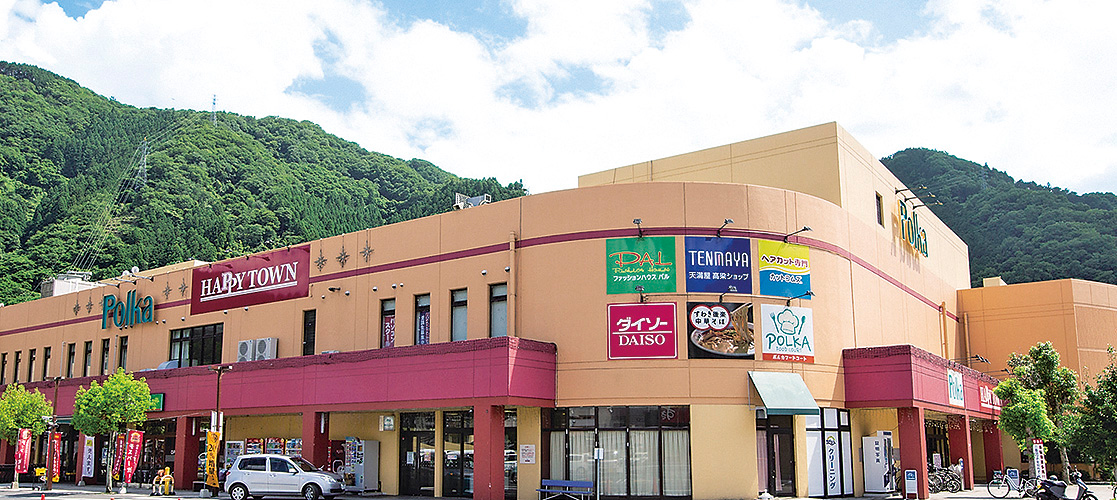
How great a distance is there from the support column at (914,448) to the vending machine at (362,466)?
18.2 m

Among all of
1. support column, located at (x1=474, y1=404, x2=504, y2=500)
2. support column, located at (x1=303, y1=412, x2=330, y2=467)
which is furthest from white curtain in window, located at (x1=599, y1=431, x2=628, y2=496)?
support column, located at (x1=303, y1=412, x2=330, y2=467)

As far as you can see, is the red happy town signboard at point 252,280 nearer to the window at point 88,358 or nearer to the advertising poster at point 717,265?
the window at point 88,358

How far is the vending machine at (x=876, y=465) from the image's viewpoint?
30328mm

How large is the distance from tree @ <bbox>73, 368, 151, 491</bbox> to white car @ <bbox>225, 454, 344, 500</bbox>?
27.2 ft

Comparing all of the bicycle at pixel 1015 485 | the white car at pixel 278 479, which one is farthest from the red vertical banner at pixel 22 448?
the bicycle at pixel 1015 485

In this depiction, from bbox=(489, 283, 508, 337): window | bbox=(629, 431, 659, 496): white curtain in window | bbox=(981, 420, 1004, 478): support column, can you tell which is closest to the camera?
bbox=(629, 431, 659, 496): white curtain in window

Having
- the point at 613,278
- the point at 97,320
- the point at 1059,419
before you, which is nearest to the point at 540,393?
the point at 613,278

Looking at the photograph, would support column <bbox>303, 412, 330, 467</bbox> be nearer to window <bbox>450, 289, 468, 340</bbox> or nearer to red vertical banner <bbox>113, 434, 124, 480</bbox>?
window <bbox>450, 289, 468, 340</bbox>

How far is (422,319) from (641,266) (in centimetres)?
877

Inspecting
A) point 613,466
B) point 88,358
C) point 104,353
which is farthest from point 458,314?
point 88,358

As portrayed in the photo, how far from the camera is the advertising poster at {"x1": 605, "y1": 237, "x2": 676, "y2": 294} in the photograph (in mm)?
28344

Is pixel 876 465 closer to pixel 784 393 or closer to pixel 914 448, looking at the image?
pixel 914 448

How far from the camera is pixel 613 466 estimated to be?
28016mm

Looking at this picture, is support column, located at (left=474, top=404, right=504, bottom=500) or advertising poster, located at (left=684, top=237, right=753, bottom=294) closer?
support column, located at (left=474, top=404, right=504, bottom=500)
